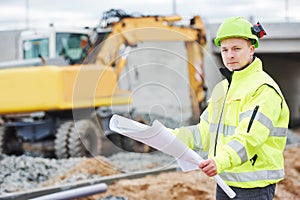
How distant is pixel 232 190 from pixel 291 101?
1073 inches

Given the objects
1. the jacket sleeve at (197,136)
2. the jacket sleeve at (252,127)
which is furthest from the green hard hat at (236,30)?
the jacket sleeve at (197,136)

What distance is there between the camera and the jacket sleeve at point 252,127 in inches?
126

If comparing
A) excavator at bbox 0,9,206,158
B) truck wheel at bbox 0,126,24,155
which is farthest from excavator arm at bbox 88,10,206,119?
truck wheel at bbox 0,126,24,155

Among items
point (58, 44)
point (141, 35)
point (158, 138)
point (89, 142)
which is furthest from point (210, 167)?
point (58, 44)

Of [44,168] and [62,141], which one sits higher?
[44,168]

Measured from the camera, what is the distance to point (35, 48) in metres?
15.1

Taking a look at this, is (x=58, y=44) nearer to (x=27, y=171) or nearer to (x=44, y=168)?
(x=44, y=168)

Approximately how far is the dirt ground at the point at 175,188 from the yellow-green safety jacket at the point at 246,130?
144 inches

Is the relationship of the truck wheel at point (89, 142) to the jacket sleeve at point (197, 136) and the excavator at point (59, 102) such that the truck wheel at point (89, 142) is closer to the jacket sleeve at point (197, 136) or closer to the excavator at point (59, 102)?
the excavator at point (59, 102)

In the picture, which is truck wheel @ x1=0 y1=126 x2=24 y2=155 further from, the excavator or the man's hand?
the man's hand

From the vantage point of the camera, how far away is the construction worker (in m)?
3.24

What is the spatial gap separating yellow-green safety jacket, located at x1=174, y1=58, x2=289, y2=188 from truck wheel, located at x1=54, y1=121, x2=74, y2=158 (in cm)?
895

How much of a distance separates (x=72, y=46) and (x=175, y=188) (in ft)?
24.9

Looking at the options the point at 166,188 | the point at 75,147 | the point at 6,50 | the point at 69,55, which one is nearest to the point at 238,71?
the point at 166,188
